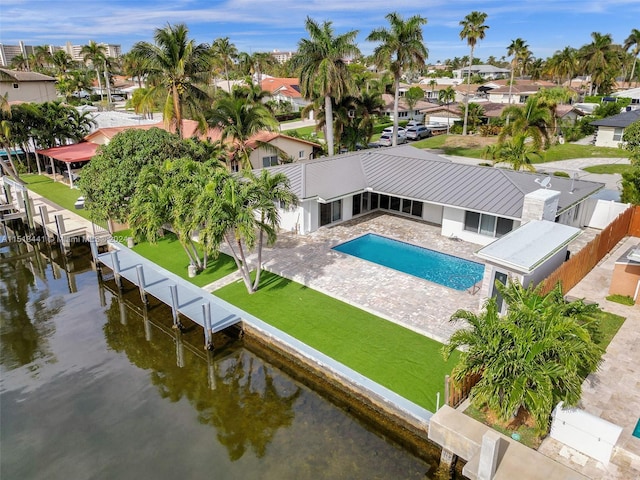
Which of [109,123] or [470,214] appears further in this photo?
[109,123]

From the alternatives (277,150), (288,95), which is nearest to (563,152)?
(277,150)

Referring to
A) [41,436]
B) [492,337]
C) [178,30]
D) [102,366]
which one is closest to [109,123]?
[178,30]

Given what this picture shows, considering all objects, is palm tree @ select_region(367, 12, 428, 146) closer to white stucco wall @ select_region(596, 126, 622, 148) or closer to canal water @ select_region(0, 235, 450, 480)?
white stucco wall @ select_region(596, 126, 622, 148)

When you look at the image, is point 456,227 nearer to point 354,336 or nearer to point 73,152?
point 354,336

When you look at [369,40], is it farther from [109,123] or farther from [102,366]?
[102,366]

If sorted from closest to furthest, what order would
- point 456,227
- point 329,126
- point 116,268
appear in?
point 116,268 → point 456,227 → point 329,126

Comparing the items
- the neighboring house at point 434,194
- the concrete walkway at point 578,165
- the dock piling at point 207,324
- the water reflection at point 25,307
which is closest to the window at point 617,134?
the concrete walkway at point 578,165
